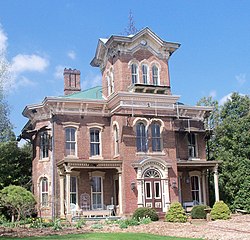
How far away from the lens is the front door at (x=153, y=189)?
85.0 ft

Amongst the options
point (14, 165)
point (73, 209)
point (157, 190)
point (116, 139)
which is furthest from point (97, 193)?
point (14, 165)

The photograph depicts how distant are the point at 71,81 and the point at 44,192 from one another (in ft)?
31.5

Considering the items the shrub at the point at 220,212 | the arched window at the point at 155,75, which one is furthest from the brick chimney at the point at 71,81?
the shrub at the point at 220,212

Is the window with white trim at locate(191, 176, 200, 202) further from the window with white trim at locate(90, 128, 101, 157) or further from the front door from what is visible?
the window with white trim at locate(90, 128, 101, 157)

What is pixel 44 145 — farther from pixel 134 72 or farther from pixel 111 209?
pixel 134 72

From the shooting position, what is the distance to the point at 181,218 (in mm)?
23250

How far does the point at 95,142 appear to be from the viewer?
28.0 metres

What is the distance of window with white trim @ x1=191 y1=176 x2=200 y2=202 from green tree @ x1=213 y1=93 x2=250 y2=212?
7.89ft

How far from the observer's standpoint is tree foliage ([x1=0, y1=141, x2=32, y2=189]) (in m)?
30.4

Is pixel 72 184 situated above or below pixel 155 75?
below

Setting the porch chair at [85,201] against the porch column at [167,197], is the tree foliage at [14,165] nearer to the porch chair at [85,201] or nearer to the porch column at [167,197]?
the porch chair at [85,201]

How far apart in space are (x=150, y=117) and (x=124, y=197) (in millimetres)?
5343

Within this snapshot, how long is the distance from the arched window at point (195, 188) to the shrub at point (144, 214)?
6.72m

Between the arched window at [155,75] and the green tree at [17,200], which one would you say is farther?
the arched window at [155,75]
